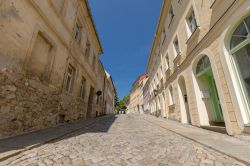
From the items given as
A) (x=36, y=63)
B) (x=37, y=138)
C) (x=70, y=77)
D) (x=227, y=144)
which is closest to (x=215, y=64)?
(x=227, y=144)

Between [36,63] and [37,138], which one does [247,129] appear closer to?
[37,138]

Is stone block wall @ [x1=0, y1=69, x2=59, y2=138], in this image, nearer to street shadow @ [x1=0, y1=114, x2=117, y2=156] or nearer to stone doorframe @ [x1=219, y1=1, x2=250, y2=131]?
street shadow @ [x1=0, y1=114, x2=117, y2=156]

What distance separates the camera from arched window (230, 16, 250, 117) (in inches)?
162

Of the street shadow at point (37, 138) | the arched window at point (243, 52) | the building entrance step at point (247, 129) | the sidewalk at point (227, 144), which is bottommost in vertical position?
the sidewalk at point (227, 144)

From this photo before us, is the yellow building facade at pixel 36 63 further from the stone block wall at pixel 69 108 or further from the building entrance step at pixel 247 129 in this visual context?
the building entrance step at pixel 247 129

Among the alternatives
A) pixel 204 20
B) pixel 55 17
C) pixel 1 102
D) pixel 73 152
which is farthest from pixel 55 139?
pixel 204 20

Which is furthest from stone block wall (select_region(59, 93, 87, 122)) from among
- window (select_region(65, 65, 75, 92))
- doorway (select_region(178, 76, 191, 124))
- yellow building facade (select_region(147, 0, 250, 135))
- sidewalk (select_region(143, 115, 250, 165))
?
doorway (select_region(178, 76, 191, 124))

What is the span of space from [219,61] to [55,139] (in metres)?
6.12

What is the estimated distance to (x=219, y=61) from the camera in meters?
5.11

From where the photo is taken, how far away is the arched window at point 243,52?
412 cm

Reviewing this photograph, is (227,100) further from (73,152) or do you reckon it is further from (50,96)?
(50,96)

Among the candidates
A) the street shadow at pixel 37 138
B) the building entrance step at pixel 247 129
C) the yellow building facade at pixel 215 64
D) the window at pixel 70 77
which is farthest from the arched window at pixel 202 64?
the window at pixel 70 77

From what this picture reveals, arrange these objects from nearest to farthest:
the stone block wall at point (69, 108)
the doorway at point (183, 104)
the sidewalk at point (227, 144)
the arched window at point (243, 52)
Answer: the sidewalk at point (227, 144), the arched window at point (243, 52), the stone block wall at point (69, 108), the doorway at point (183, 104)

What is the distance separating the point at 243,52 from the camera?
4262mm
